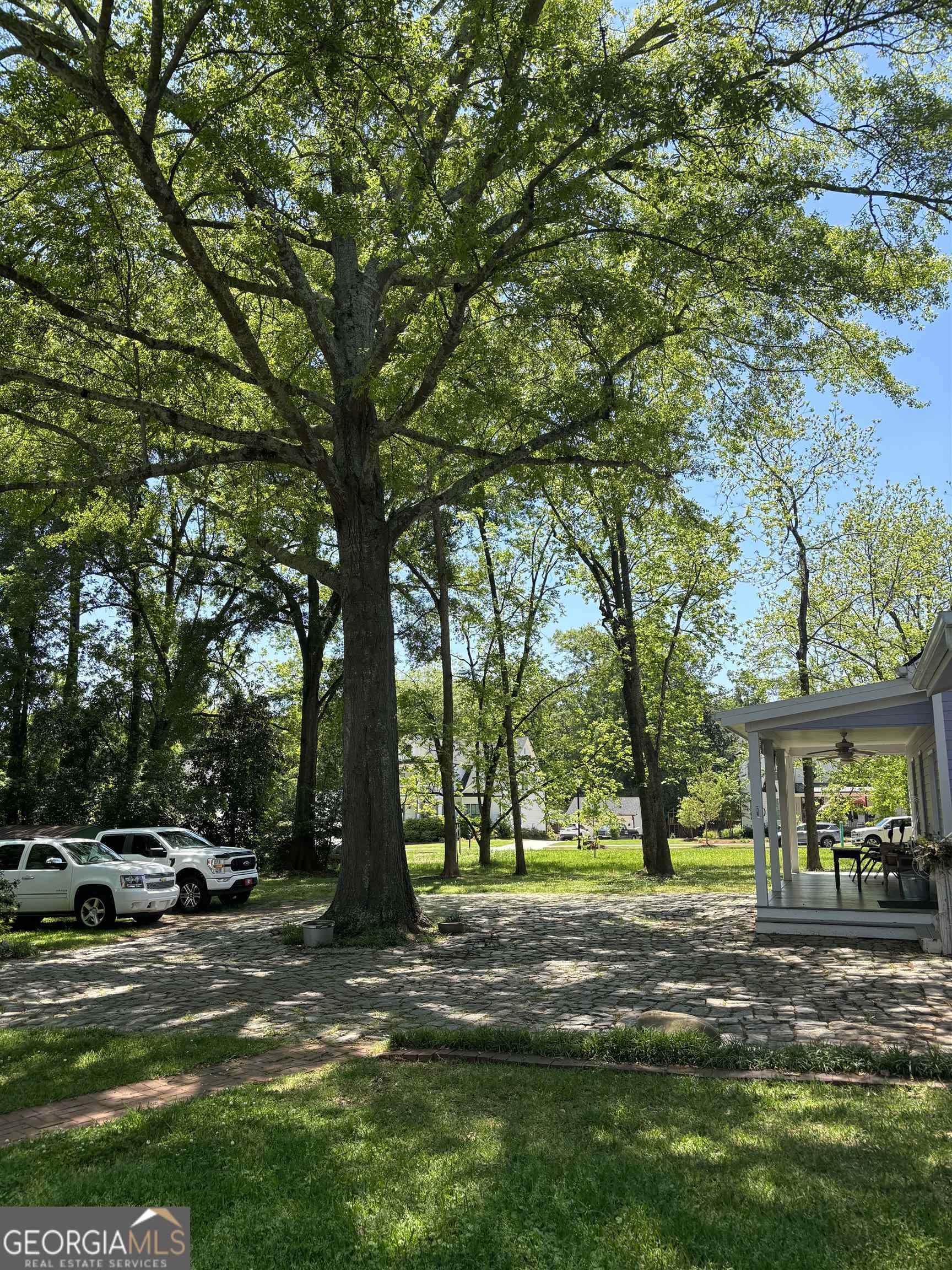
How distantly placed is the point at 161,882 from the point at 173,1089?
11705 mm

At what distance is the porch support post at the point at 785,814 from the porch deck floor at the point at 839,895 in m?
0.37

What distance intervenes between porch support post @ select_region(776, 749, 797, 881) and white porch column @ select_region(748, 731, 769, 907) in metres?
4.90

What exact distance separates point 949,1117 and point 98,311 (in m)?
14.9

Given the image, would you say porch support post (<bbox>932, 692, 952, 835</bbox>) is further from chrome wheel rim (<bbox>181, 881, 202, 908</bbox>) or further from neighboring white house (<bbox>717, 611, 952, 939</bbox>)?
chrome wheel rim (<bbox>181, 881, 202, 908</bbox>)

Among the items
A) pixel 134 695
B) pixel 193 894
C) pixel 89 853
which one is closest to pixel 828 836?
pixel 134 695

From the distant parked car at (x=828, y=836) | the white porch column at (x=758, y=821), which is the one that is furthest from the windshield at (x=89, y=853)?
the distant parked car at (x=828, y=836)

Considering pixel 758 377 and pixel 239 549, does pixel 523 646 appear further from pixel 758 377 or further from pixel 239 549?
pixel 758 377

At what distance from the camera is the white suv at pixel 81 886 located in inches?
651

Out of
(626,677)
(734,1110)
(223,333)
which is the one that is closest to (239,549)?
(223,333)

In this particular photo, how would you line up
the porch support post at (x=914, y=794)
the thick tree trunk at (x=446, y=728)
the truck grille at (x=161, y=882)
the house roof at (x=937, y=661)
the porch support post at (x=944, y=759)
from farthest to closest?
the thick tree trunk at (x=446, y=728), the porch support post at (x=914, y=794), the truck grille at (x=161, y=882), the porch support post at (x=944, y=759), the house roof at (x=937, y=661)

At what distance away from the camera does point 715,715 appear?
48.5 feet

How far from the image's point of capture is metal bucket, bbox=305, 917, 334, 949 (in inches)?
518

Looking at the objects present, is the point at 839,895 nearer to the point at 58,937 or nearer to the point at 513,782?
the point at 58,937

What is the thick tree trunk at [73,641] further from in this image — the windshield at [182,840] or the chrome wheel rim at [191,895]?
the chrome wheel rim at [191,895]
